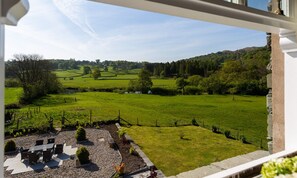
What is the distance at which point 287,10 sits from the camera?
118 cm

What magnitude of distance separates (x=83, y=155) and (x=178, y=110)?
92.0 inches

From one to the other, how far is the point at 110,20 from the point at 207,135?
305 centimetres

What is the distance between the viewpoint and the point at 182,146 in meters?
4.48

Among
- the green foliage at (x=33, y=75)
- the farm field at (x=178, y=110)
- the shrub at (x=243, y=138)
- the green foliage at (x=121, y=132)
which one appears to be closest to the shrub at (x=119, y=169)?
the green foliage at (x=121, y=132)

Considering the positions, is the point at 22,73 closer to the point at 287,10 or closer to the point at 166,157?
the point at 287,10

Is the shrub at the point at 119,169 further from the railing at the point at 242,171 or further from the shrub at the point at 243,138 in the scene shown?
the shrub at the point at 243,138

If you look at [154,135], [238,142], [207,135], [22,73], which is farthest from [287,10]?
[238,142]

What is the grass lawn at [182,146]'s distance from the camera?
4160 millimetres

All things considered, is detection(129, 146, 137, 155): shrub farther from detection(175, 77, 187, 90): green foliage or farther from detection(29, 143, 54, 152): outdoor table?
detection(175, 77, 187, 90): green foliage

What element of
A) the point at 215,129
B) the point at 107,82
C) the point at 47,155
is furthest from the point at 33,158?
the point at 215,129

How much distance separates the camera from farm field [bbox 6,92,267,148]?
3539 mm

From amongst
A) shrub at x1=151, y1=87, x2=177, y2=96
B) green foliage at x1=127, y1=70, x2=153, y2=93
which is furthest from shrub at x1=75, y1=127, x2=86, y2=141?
shrub at x1=151, y1=87, x2=177, y2=96

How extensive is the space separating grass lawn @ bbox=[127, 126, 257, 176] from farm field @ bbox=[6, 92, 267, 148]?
0.16 m

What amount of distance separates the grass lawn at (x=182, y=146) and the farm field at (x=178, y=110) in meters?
0.16
